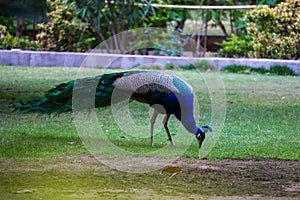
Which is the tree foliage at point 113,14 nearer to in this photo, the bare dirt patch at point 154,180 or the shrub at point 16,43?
the shrub at point 16,43

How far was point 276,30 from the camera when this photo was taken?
→ 51.9 feet

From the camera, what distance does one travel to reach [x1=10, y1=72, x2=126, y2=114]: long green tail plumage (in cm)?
664

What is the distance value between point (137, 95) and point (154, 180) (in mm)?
1412

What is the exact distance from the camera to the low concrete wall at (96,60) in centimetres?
1519

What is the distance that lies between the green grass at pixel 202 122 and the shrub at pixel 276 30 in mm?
3031

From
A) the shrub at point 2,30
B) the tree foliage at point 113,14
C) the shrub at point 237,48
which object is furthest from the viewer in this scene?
the shrub at point 237,48

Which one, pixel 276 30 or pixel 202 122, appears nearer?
pixel 202 122

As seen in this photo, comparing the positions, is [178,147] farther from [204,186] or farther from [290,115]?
[290,115]

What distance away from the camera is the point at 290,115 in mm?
9062

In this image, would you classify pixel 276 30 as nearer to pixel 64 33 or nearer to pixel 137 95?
pixel 64 33

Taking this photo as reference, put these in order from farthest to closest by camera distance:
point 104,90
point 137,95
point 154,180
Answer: point 104,90 → point 137,95 → point 154,180

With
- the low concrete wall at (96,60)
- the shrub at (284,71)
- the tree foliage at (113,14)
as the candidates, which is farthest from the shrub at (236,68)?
the tree foliage at (113,14)

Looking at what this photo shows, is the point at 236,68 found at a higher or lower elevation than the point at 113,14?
lower

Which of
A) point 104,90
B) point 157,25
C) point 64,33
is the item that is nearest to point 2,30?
point 64,33
